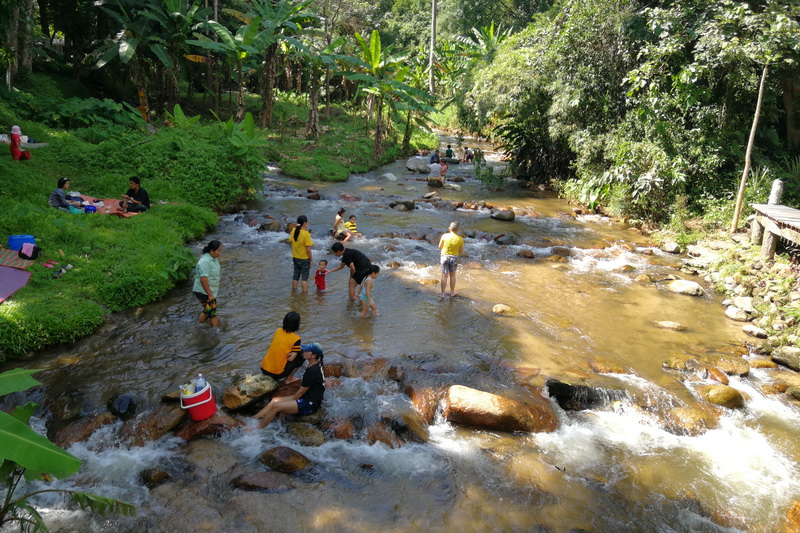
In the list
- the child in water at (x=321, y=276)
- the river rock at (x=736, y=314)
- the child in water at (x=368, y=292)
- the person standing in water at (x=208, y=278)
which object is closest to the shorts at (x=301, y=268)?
the child in water at (x=321, y=276)

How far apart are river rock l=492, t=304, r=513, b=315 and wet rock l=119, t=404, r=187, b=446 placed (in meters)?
6.10

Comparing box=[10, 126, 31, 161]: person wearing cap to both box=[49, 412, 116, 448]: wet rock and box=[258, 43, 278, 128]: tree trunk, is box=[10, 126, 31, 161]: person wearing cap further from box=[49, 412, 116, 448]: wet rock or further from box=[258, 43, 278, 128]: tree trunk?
box=[49, 412, 116, 448]: wet rock

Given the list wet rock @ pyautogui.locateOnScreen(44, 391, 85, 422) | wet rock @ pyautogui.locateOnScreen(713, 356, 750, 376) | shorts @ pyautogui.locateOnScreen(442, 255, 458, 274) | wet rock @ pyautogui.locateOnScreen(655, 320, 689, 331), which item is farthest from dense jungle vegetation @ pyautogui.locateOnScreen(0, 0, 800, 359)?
wet rock @ pyautogui.locateOnScreen(713, 356, 750, 376)

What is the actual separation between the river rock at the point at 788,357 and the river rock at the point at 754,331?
0.68 metres

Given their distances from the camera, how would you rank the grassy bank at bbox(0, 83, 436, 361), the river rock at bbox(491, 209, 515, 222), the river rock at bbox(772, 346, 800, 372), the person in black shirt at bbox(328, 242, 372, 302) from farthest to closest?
the river rock at bbox(491, 209, 515, 222) → the person in black shirt at bbox(328, 242, 372, 302) → the river rock at bbox(772, 346, 800, 372) → the grassy bank at bbox(0, 83, 436, 361)

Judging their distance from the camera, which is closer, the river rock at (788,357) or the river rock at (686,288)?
the river rock at (788,357)

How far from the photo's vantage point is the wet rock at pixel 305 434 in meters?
5.95

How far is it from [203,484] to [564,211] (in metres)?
17.0

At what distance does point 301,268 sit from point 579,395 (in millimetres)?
5744

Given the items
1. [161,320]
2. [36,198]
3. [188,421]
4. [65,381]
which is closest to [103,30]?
[36,198]

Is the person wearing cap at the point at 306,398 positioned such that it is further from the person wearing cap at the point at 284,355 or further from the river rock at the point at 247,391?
the person wearing cap at the point at 284,355

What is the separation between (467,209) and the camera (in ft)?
62.4

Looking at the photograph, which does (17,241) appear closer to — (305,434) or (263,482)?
(305,434)

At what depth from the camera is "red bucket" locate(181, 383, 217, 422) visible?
5.90 m
